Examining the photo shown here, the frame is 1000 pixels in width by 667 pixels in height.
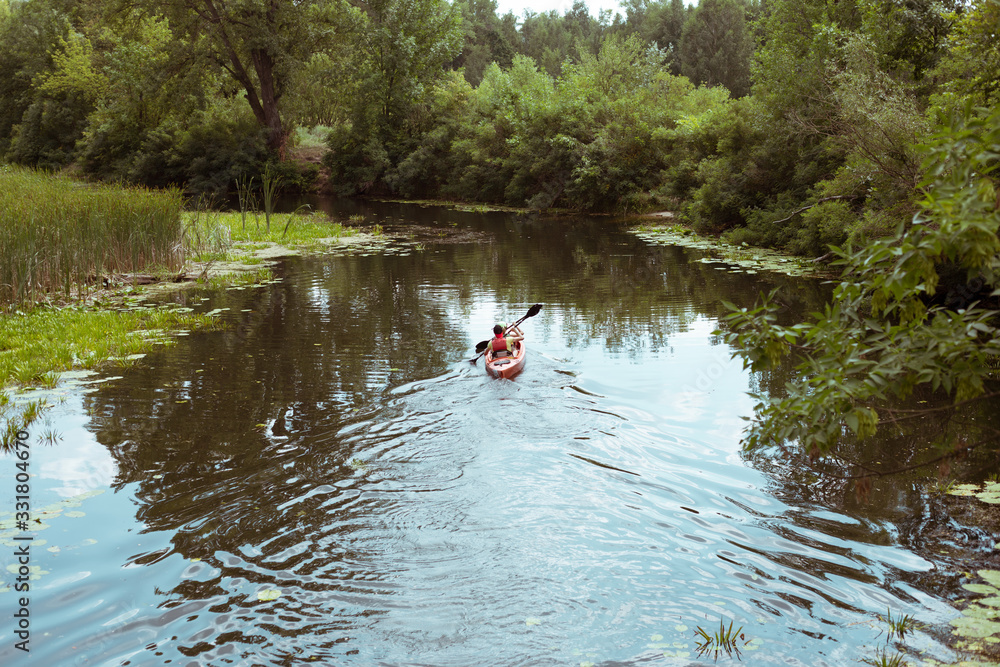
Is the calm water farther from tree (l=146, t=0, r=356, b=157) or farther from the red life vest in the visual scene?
tree (l=146, t=0, r=356, b=157)

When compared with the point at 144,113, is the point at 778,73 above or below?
below

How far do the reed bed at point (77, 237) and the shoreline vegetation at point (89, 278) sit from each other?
2 cm

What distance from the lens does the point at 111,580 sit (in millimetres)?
4312

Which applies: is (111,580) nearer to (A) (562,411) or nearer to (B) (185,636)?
(B) (185,636)

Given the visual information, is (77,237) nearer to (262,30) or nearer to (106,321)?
(106,321)

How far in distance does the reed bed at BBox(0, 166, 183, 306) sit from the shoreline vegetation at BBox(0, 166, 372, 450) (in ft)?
A: 0.06

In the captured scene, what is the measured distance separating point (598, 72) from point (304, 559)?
1221 inches

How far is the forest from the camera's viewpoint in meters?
14.2

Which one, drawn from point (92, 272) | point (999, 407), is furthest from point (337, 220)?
point (999, 407)

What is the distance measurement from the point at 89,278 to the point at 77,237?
2.33 ft

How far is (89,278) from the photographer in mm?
11875

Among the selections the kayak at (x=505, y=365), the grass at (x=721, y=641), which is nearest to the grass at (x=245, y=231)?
the kayak at (x=505, y=365)

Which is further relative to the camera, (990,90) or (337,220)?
(337,220)

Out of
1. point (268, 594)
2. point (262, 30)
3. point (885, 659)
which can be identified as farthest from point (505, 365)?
point (262, 30)
